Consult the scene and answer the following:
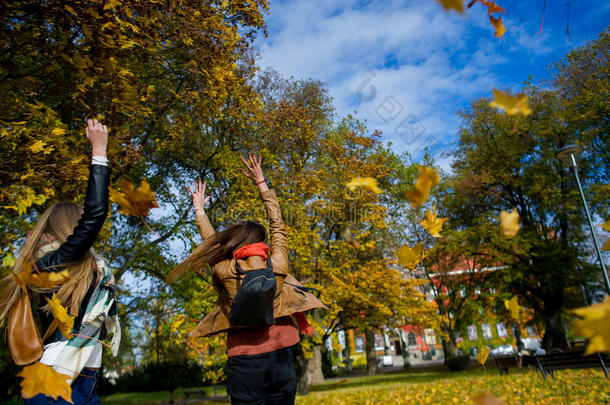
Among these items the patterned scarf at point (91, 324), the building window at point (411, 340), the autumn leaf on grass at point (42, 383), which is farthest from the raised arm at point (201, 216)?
the building window at point (411, 340)

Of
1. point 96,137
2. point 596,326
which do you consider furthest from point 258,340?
point 596,326

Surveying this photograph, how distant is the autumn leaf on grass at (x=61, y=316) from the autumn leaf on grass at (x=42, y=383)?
0.67 feet

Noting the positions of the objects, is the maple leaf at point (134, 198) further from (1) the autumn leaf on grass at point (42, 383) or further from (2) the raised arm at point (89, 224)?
(1) the autumn leaf on grass at point (42, 383)

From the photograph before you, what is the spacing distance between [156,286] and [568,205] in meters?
18.0

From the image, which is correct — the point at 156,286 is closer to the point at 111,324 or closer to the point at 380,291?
the point at 380,291

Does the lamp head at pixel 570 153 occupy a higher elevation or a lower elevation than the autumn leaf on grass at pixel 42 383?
higher

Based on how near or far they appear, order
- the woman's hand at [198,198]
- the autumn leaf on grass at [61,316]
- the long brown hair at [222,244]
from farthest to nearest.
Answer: the woman's hand at [198,198] < the long brown hair at [222,244] < the autumn leaf on grass at [61,316]

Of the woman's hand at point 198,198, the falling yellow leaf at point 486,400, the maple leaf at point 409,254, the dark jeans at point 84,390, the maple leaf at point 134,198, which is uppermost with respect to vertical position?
the woman's hand at point 198,198

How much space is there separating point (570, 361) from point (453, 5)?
9361 mm

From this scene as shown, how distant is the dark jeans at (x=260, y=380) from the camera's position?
2.07 metres

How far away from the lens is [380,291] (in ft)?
43.4

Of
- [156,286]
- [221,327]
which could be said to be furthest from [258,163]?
[156,286]

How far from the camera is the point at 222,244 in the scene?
2344 millimetres

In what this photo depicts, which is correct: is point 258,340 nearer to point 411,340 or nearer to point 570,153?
point 570,153
